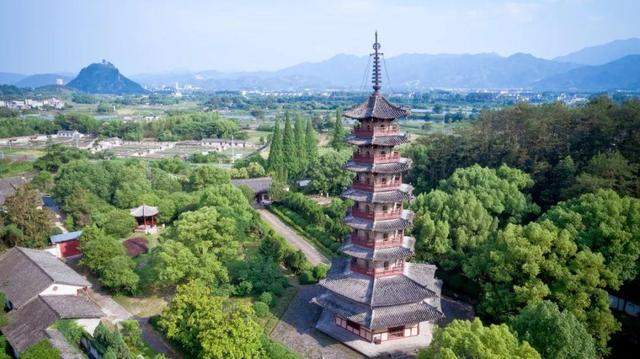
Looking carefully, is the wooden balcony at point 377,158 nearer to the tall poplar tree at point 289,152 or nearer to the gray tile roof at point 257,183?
the gray tile roof at point 257,183

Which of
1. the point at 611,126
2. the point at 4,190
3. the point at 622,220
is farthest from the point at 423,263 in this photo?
the point at 4,190

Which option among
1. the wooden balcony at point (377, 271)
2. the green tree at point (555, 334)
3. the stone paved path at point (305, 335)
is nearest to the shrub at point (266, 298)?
the stone paved path at point (305, 335)

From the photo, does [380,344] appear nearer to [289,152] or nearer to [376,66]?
[376,66]

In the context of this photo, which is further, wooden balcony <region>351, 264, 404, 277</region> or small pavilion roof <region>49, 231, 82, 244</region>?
small pavilion roof <region>49, 231, 82, 244</region>

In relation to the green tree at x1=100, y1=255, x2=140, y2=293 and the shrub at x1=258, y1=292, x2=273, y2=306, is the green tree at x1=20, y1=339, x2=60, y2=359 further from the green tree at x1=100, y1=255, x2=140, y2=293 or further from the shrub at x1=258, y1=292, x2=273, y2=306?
the shrub at x1=258, y1=292, x2=273, y2=306

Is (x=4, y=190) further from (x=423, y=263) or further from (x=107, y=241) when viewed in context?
(x=423, y=263)

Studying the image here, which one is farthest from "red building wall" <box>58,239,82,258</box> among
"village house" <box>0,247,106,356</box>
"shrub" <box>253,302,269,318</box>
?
"shrub" <box>253,302,269,318</box>

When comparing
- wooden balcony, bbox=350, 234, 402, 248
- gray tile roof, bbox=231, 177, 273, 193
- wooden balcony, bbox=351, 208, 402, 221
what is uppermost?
wooden balcony, bbox=351, 208, 402, 221

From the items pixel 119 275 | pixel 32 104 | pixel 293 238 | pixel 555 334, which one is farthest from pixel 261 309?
pixel 32 104
